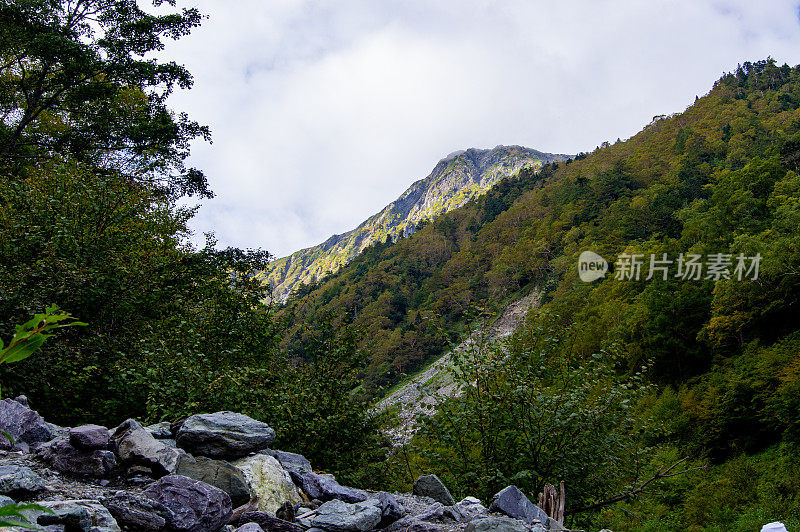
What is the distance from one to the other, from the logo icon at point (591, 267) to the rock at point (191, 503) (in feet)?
181

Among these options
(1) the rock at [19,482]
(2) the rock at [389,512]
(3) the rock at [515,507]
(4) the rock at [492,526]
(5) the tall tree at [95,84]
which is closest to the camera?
(1) the rock at [19,482]

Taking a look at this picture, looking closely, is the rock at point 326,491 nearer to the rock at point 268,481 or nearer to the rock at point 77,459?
the rock at point 268,481

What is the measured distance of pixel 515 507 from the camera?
605 centimetres

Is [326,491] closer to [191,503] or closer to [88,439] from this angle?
[191,503]

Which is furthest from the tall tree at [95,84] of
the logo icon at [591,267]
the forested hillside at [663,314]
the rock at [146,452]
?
the logo icon at [591,267]

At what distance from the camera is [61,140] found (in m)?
15.4

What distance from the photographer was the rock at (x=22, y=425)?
5.41 m

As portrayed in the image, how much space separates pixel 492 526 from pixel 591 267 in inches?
2211

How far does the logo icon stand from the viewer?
5400 cm

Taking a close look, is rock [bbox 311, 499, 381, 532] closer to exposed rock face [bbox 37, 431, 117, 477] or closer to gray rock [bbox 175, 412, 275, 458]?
gray rock [bbox 175, 412, 275, 458]

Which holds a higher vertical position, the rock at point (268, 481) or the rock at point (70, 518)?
the rock at point (70, 518)

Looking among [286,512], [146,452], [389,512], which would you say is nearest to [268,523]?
[286,512]

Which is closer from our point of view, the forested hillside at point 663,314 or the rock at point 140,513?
the rock at point 140,513

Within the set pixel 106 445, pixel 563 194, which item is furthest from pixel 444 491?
pixel 563 194
